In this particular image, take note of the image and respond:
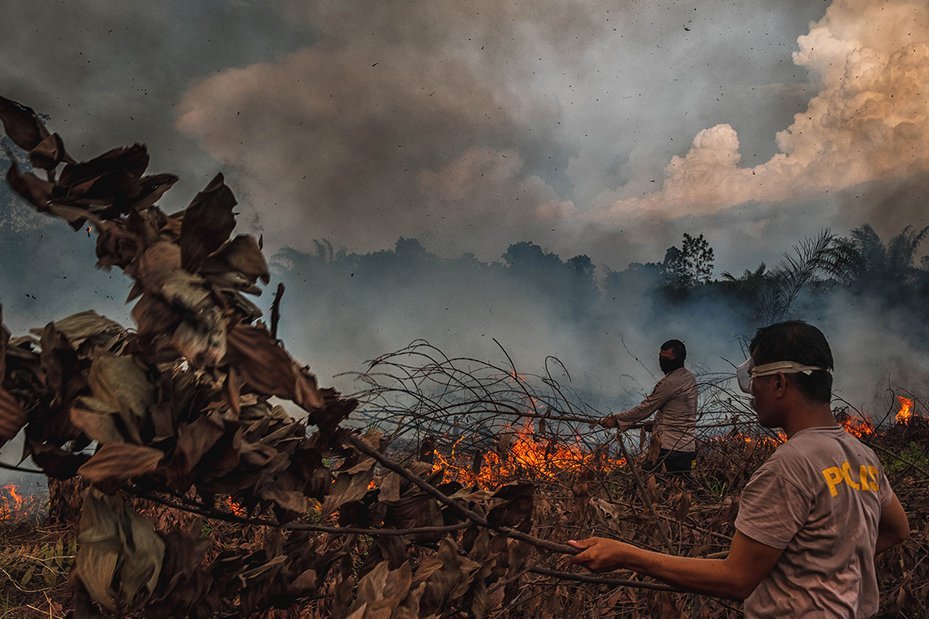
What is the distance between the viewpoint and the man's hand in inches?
61.2

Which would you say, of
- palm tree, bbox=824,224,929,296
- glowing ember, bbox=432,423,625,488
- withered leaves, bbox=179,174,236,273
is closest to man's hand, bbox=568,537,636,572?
withered leaves, bbox=179,174,236,273

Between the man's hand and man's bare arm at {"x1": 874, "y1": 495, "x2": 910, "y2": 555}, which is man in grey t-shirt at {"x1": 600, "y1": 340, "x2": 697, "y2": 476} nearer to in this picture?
man's bare arm at {"x1": 874, "y1": 495, "x2": 910, "y2": 555}

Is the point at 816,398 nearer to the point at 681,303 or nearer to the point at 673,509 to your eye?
the point at 673,509

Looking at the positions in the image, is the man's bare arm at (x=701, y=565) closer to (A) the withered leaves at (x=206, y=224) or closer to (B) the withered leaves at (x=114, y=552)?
(B) the withered leaves at (x=114, y=552)

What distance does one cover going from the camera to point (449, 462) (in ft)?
9.87

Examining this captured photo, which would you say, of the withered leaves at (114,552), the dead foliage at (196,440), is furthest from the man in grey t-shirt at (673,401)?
the withered leaves at (114,552)

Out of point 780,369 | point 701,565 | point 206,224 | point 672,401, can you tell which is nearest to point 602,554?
point 701,565

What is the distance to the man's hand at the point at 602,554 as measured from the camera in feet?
5.10

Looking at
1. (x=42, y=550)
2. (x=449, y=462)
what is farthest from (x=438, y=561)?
(x=42, y=550)

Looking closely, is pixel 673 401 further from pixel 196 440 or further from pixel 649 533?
A: pixel 196 440

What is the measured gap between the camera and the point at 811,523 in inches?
60.6

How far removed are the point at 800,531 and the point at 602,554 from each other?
0.44 meters

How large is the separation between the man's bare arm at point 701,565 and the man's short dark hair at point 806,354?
1.26 feet

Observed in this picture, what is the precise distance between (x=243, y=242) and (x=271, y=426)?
1.37 feet
